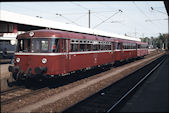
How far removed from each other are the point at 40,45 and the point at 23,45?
1.29 m

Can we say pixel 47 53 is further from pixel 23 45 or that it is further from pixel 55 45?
pixel 23 45

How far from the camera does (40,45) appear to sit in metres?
11.7

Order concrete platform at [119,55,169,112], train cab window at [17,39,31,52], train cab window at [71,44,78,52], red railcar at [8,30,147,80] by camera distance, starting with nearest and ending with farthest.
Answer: concrete platform at [119,55,169,112]
red railcar at [8,30,147,80]
train cab window at [17,39,31,52]
train cab window at [71,44,78,52]

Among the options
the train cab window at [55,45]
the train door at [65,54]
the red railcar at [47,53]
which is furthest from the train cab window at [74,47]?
the train cab window at [55,45]

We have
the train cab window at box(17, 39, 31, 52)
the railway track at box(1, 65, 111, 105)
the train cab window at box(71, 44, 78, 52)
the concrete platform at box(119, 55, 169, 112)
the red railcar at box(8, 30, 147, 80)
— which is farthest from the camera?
the train cab window at box(71, 44, 78, 52)

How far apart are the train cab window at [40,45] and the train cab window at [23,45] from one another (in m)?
0.39

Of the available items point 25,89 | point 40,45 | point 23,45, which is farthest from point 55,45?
point 25,89

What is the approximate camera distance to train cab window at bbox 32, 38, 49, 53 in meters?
11.6

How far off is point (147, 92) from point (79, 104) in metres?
4.43

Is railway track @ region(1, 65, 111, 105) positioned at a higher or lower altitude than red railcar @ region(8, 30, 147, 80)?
lower

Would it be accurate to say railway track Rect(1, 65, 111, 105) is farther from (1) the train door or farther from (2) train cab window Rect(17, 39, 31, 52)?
(2) train cab window Rect(17, 39, 31, 52)

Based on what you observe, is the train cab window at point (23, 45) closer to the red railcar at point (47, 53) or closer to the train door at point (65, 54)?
the red railcar at point (47, 53)

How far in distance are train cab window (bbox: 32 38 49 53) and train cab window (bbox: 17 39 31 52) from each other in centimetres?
39

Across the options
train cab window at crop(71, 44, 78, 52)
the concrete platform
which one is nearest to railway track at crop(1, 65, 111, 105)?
train cab window at crop(71, 44, 78, 52)
